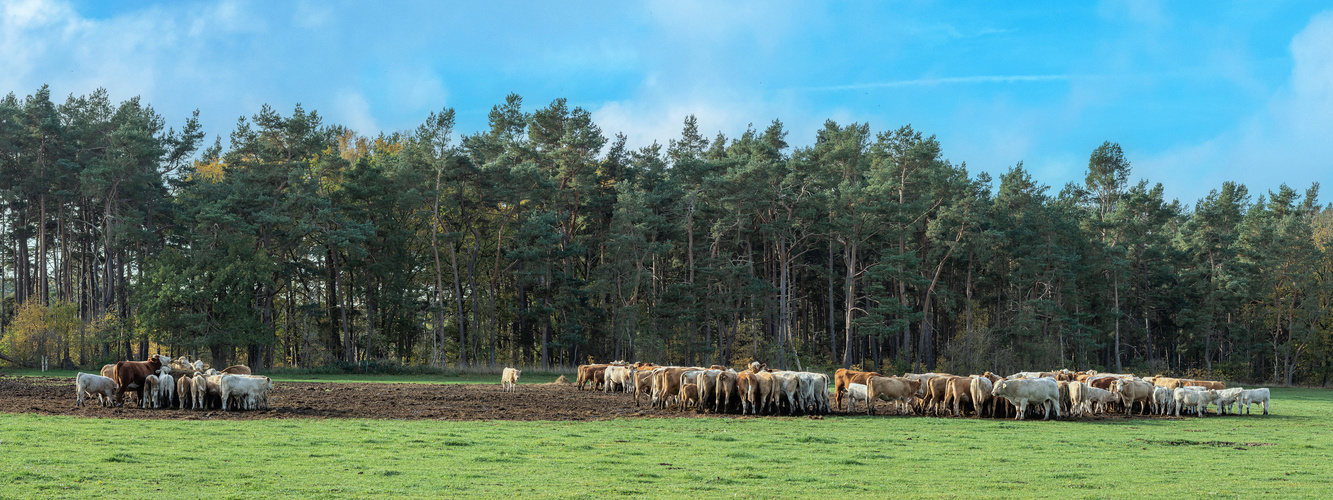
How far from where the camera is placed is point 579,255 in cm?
7025

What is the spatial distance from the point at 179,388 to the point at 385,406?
5.31 metres

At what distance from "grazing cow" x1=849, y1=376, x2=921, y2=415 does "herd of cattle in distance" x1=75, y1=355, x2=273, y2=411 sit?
16.5 metres

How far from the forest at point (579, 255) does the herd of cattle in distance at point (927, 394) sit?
3397cm

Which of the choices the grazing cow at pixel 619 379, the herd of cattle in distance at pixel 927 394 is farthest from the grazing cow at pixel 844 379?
the grazing cow at pixel 619 379

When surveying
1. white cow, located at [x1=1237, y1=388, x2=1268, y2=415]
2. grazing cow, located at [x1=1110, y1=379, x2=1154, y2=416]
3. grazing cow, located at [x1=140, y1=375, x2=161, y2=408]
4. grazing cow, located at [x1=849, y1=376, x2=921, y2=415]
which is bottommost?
white cow, located at [x1=1237, y1=388, x2=1268, y2=415]

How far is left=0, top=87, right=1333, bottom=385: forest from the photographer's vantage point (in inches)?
2312

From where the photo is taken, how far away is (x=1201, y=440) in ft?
66.1

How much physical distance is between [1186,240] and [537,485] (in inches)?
3332

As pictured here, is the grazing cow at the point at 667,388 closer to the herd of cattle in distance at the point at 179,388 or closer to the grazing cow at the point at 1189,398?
the herd of cattle in distance at the point at 179,388

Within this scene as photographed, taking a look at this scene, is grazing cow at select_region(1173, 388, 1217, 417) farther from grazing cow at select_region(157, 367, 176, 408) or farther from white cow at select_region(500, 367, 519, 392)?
grazing cow at select_region(157, 367, 176, 408)

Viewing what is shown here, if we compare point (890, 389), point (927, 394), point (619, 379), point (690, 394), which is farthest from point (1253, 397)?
point (619, 379)

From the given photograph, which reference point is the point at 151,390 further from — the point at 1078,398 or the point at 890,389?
the point at 1078,398

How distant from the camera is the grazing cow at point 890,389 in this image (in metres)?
27.3

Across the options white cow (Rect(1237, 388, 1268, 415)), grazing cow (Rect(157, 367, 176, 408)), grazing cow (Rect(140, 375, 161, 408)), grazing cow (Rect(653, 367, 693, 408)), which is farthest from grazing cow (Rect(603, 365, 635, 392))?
white cow (Rect(1237, 388, 1268, 415))
